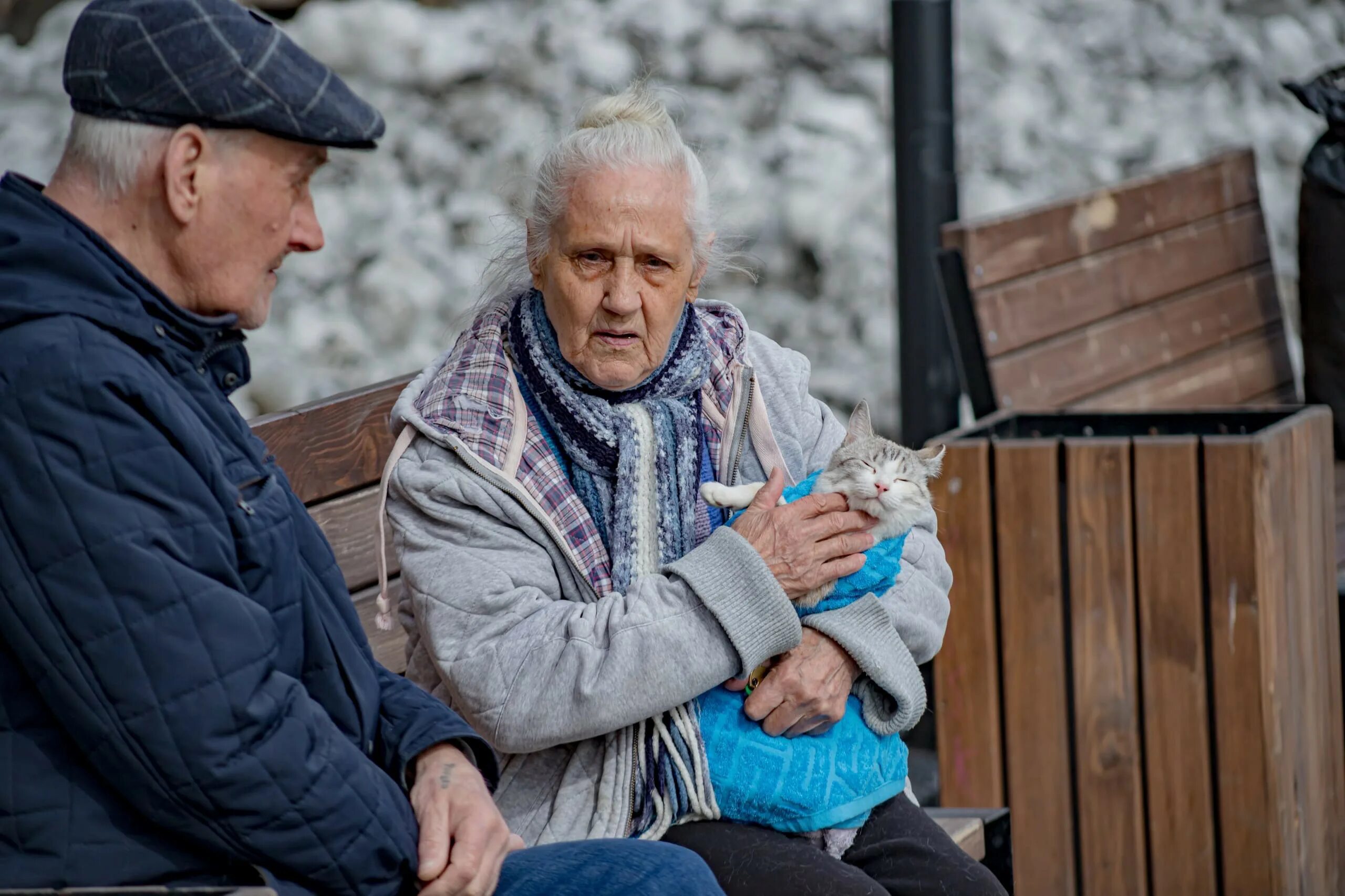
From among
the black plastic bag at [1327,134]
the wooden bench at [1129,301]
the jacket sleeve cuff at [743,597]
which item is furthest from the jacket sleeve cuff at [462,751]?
the black plastic bag at [1327,134]

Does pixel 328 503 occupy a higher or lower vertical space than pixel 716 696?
higher

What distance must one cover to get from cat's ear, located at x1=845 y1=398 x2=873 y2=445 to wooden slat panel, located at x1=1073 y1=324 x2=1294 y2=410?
6.91ft

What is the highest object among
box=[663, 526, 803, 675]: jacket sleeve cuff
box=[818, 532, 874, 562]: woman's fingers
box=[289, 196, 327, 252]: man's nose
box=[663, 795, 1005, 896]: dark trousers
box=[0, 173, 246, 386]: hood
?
box=[289, 196, 327, 252]: man's nose

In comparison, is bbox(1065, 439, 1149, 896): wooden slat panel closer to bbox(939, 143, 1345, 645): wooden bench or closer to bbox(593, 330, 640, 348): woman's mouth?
A: bbox(939, 143, 1345, 645): wooden bench

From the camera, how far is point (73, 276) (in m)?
1.63

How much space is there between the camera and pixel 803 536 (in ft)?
7.57

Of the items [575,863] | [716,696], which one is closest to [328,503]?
[716,696]

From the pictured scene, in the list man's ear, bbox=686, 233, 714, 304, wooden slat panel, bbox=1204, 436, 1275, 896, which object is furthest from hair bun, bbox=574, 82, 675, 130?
wooden slat panel, bbox=1204, 436, 1275, 896

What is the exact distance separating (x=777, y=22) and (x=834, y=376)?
139cm

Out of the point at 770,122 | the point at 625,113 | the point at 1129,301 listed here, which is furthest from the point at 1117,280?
the point at 625,113

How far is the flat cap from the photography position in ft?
5.41

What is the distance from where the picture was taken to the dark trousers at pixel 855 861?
2.21 meters

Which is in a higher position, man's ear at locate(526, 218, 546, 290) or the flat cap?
the flat cap

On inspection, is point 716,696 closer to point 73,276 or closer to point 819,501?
point 819,501
